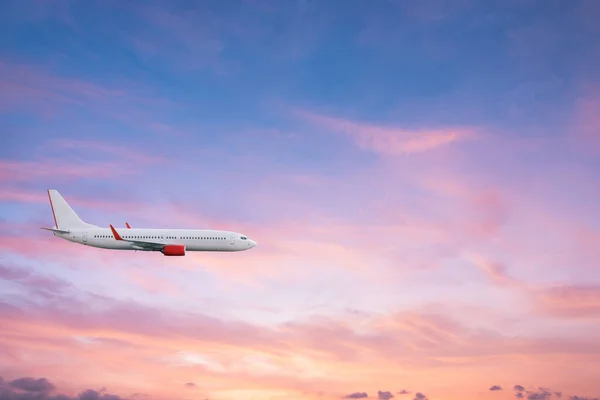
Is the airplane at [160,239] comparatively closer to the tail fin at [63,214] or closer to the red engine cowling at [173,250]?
the red engine cowling at [173,250]

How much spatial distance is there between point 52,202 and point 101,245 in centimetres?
2747

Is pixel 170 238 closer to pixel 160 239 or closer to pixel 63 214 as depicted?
pixel 160 239

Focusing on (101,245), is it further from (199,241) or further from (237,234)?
(237,234)

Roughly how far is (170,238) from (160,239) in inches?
106

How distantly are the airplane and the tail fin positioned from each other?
2633 mm

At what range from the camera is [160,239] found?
154125 mm

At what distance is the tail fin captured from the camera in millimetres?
163875

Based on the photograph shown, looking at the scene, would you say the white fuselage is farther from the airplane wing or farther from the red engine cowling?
the red engine cowling

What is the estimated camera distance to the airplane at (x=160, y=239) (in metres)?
154

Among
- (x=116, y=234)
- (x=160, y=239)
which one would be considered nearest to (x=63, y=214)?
(x=116, y=234)

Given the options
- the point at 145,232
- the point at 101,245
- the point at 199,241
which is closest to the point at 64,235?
the point at 101,245

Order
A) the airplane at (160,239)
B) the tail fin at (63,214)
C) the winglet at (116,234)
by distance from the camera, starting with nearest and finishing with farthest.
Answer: the winglet at (116,234) < the airplane at (160,239) < the tail fin at (63,214)

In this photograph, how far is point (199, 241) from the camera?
509ft

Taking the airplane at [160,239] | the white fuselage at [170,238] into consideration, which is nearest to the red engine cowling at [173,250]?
the airplane at [160,239]
